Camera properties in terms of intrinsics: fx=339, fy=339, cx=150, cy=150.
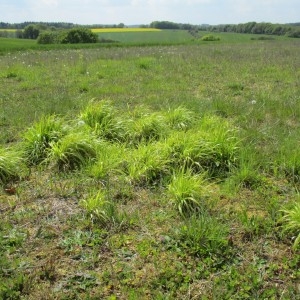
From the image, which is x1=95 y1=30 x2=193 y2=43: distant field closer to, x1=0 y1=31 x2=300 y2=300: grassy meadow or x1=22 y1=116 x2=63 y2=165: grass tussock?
x1=0 y1=31 x2=300 y2=300: grassy meadow

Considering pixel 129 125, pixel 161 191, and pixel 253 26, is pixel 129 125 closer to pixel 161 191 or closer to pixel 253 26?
pixel 161 191

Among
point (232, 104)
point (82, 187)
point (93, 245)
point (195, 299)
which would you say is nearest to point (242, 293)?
point (195, 299)

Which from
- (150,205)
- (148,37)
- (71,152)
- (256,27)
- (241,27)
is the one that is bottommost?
(150,205)

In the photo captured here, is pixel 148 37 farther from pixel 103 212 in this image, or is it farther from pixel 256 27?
pixel 103 212

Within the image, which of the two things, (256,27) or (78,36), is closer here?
(78,36)

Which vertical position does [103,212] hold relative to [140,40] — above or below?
below

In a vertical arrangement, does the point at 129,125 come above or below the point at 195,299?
above

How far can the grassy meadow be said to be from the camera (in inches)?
114

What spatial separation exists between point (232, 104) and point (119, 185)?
15.5 feet

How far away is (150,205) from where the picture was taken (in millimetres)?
3994

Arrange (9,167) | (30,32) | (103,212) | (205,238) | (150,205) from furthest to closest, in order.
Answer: (30,32), (9,167), (150,205), (103,212), (205,238)

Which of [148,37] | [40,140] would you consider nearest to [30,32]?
[148,37]

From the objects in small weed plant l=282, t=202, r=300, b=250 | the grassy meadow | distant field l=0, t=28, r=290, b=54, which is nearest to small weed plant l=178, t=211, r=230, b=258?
the grassy meadow

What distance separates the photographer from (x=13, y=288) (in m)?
2.77
